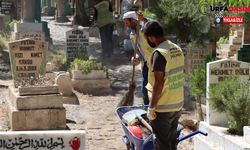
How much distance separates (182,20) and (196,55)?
1.07 meters

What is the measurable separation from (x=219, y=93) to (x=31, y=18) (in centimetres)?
1156

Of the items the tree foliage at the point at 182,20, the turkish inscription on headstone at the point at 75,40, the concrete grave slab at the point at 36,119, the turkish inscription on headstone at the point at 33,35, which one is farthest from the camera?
the turkish inscription on headstone at the point at 33,35

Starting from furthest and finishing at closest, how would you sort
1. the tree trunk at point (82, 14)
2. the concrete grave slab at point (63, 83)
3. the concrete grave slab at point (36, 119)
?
the tree trunk at point (82, 14) < the concrete grave slab at point (63, 83) < the concrete grave slab at point (36, 119)

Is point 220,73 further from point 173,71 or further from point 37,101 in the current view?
point 37,101

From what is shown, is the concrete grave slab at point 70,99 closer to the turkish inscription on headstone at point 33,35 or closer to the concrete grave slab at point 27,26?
the turkish inscription on headstone at point 33,35

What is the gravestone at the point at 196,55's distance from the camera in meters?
8.10

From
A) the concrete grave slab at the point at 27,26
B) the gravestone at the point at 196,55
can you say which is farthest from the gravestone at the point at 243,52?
the concrete grave slab at the point at 27,26

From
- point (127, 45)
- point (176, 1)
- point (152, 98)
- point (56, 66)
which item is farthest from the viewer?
point (127, 45)

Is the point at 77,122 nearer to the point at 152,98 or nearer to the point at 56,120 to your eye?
the point at 56,120

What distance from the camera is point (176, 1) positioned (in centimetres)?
832

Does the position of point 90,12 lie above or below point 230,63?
above

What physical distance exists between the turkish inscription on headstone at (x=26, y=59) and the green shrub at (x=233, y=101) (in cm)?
402

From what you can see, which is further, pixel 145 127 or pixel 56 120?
pixel 56 120

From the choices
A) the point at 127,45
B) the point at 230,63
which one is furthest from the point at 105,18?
the point at 230,63
